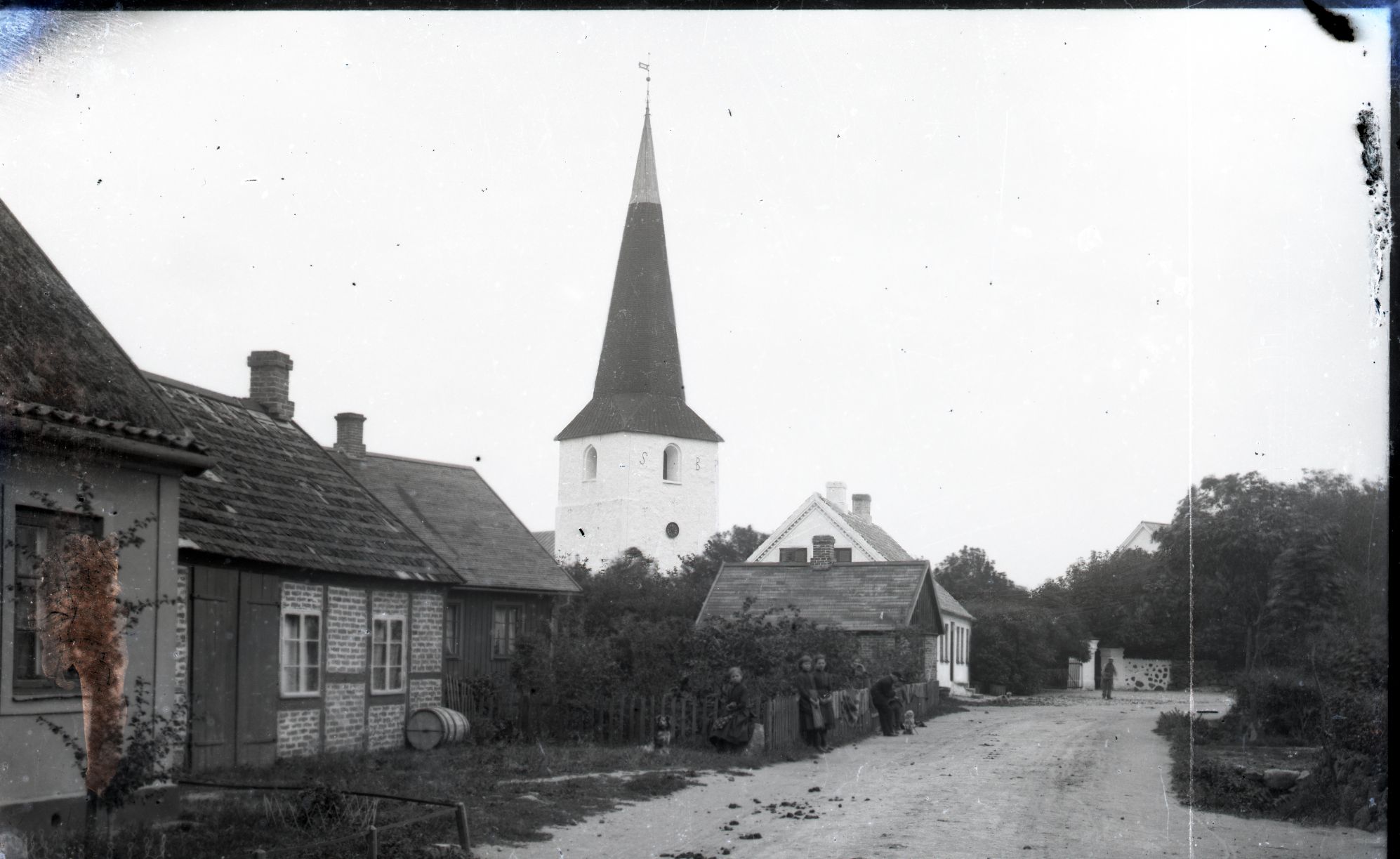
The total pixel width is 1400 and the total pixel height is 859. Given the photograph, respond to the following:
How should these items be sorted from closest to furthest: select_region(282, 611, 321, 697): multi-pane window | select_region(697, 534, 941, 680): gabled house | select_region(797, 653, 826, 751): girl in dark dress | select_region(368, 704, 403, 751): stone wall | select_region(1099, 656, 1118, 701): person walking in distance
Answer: select_region(282, 611, 321, 697): multi-pane window, select_region(368, 704, 403, 751): stone wall, select_region(797, 653, 826, 751): girl in dark dress, select_region(697, 534, 941, 680): gabled house, select_region(1099, 656, 1118, 701): person walking in distance

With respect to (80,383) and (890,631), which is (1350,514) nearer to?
(80,383)

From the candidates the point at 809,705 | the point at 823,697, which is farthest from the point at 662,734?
the point at 823,697

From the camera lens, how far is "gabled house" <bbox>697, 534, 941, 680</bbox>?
109ft

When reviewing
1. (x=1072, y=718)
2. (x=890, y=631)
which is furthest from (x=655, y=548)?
(x=1072, y=718)

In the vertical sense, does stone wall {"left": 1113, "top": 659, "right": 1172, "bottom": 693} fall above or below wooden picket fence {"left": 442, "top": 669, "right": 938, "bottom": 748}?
below

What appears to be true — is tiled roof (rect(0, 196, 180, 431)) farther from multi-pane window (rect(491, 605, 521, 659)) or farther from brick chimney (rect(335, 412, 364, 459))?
brick chimney (rect(335, 412, 364, 459))

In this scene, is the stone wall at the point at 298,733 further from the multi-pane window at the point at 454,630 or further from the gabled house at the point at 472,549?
the multi-pane window at the point at 454,630

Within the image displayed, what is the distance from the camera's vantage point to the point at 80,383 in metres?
Result: 10.3

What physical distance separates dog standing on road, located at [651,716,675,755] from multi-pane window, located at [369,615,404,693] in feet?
13.2

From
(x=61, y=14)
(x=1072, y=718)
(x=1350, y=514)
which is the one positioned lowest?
(x=1072, y=718)

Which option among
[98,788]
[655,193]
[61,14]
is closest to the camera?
[61,14]

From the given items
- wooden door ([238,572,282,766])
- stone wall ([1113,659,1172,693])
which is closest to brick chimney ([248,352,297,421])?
wooden door ([238,572,282,766])

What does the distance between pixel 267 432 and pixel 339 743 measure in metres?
5.46

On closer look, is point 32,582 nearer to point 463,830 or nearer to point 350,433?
point 463,830
